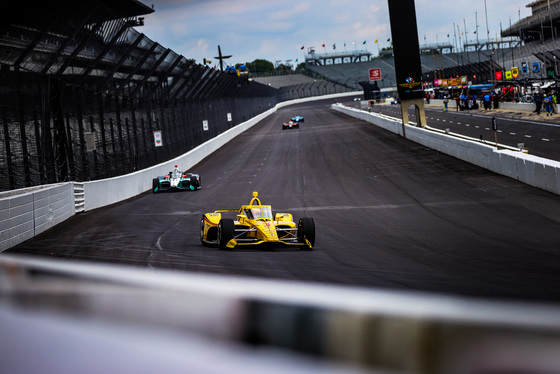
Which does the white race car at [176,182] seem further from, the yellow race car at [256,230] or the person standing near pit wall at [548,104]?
the person standing near pit wall at [548,104]

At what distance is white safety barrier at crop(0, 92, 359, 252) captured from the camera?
14.3m

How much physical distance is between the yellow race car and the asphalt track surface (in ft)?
0.79

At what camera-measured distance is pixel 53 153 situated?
19.8m

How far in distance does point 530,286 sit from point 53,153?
15.3 meters

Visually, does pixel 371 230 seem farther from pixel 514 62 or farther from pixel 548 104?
pixel 514 62

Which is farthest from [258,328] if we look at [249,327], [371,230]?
[371,230]

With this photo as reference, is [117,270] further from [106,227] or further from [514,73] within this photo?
[514,73]

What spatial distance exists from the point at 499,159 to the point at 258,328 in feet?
79.5

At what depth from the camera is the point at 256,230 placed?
12992 mm

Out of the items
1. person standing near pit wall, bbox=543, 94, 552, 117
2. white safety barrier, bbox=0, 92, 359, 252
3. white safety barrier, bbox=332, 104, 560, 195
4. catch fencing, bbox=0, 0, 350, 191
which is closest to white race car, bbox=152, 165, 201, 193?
white safety barrier, bbox=0, 92, 359, 252

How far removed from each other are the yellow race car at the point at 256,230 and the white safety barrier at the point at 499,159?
29.3ft

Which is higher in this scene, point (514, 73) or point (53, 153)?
point (514, 73)

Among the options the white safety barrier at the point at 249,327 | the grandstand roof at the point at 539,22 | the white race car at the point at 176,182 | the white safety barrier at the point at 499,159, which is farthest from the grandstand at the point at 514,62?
the white safety barrier at the point at 249,327

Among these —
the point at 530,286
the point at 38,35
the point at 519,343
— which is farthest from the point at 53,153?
the point at 519,343
